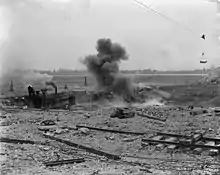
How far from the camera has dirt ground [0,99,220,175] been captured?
9438mm

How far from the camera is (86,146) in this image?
12.1m

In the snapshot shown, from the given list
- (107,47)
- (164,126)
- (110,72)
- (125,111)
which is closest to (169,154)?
(164,126)

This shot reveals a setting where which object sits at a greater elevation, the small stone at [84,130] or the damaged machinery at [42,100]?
the damaged machinery at [42,100]

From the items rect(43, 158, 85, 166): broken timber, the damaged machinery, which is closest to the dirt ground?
rect(43, 158, 85, 166): broken timber

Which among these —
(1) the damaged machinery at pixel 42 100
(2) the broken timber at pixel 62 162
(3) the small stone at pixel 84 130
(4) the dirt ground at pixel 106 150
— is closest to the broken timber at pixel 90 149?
(4) the dirt ground at pixel 106 150

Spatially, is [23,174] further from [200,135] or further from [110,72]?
[110,72]

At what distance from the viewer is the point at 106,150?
12023 mm

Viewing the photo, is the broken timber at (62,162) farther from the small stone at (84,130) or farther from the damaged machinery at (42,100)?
the damaged machinery at (42,100)

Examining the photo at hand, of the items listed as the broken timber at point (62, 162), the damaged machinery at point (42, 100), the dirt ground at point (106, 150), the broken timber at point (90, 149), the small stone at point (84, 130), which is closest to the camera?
the dirt ground at point (106, 150)

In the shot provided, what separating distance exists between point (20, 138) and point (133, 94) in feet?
73.4

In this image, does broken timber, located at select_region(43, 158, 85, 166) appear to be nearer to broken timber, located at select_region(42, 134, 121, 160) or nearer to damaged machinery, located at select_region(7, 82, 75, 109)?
broken timber, located at select_region(42, 134, 121, 160)

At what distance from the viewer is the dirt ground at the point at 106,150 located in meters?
9.44

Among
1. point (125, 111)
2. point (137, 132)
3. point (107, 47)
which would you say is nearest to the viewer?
point (137, 132)

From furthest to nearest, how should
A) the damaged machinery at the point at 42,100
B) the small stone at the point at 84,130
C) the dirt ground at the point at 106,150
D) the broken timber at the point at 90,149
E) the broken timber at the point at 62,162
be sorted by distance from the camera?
the damaged machinery at the point at 42,100
the small stone at the point at 84,130
the broken timber at the point at 90,149
the broken timber at the point at 62,162
the dirt ground at the point at 106,150
